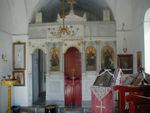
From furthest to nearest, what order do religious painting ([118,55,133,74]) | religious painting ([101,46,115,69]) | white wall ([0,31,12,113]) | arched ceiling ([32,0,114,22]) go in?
1. arched ceiling ([32,0,114,22])
2. religious painting ([101,46,115,69])
3. religious painting ([118,55,133,74])
4. white wall ([0,31,12,113])

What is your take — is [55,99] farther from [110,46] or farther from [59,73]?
[110,46]

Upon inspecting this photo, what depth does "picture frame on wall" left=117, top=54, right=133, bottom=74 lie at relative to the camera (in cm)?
796

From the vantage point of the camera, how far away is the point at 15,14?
853cm

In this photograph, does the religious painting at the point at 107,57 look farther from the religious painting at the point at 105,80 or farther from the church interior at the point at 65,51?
the religious painting at the point at 105,80

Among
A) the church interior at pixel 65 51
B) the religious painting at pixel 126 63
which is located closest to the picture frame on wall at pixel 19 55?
the church interior at pixel 65 51

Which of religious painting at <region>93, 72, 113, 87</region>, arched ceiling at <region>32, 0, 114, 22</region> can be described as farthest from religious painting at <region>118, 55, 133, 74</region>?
religious painting at <region>93, 72, 113, 87</region>

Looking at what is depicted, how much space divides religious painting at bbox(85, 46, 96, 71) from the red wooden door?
0.56 metres

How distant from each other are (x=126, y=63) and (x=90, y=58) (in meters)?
1.70

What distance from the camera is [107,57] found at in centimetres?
838

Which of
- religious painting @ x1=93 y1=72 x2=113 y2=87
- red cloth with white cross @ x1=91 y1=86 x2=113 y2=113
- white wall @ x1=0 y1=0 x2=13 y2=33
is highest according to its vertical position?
white wall @ x1=0 y1=0 x2=13 y2=33

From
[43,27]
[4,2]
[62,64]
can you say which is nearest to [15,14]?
[4,2]

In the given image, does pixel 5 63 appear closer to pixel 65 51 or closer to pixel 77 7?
pixel 65 51

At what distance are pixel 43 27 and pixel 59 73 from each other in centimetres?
243

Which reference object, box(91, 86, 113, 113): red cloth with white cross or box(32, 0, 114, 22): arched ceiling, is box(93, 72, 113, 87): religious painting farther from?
box(32, 0, 114, 22): arched ceiling
